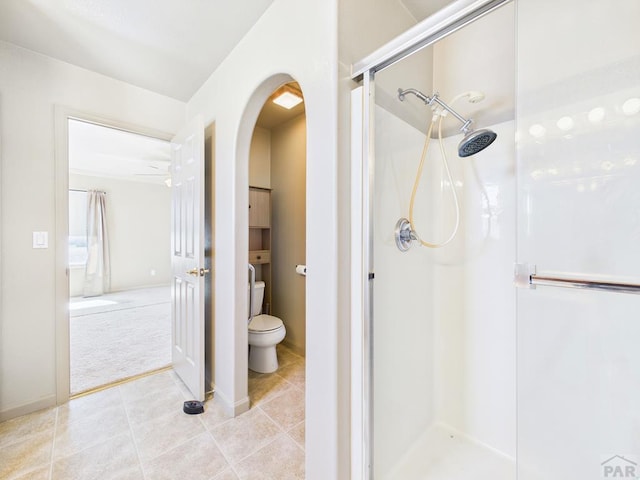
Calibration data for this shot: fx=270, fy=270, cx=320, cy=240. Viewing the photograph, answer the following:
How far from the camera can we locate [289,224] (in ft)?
9.83

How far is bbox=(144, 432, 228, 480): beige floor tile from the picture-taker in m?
1.37

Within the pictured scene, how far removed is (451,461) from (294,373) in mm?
1337

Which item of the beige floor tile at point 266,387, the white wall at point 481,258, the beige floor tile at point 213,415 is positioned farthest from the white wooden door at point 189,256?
the white wall at point 481,258

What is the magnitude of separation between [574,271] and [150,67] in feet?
9.66

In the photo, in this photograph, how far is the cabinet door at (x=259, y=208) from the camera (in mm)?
2986

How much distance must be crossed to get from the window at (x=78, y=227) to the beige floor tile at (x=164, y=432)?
5.31 m


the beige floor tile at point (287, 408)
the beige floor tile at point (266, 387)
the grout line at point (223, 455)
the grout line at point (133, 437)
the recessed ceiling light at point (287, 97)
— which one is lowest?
the beige floor tile at point (287, 408)

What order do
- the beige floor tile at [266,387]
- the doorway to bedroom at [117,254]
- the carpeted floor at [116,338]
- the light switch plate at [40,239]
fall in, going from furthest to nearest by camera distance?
the doorway to bedroom at [117,254] < the carpeted floor at [116,338] < the beige floor tile at [266,387] < the light switch plate at [40,239]

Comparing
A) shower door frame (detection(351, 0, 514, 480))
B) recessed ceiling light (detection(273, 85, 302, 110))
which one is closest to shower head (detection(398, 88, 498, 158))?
shower door frame (detection(351, 0, 514, 480))

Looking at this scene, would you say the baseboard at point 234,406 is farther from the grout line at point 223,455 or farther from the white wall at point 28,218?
the white wall at point 28,218

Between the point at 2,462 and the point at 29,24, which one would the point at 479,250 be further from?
the point at 29,24

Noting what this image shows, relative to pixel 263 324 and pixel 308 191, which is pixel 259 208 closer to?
pixel 263 324

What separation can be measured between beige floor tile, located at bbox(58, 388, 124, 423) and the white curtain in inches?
174

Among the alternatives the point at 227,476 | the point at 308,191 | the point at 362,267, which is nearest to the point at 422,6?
the point at 308,191
